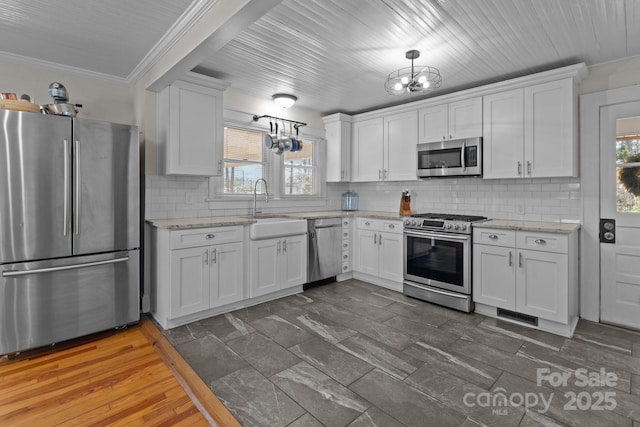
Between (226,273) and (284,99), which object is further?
(284,99)

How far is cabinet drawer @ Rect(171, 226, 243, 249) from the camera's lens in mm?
2934

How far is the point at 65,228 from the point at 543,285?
4.15 m

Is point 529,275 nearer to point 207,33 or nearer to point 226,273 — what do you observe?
point 226,273

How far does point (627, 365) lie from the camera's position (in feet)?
7.72

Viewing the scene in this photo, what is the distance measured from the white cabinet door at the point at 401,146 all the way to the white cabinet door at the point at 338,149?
0.66 meters

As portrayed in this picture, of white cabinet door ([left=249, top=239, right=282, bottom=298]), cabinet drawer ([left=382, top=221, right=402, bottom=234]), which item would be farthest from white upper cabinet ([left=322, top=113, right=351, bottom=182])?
white cabinet door ([left=249, top=239, right=282, bottom=298])

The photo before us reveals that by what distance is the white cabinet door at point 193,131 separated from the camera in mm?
3221

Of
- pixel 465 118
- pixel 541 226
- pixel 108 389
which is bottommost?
pixel 108 389

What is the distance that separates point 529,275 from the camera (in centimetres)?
302

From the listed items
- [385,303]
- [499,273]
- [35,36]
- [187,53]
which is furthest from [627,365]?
[35,36]

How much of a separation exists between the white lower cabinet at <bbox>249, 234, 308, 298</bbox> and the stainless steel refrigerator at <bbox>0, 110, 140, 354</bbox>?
1.12 meters

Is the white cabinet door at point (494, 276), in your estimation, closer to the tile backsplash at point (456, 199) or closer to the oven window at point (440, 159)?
the tile backsplash at point (456, 199)

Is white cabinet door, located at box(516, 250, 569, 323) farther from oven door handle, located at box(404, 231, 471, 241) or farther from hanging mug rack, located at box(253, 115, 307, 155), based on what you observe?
hanging mug rack, located at box(253, 115, 307, 155)

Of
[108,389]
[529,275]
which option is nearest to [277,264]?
[108,389]
